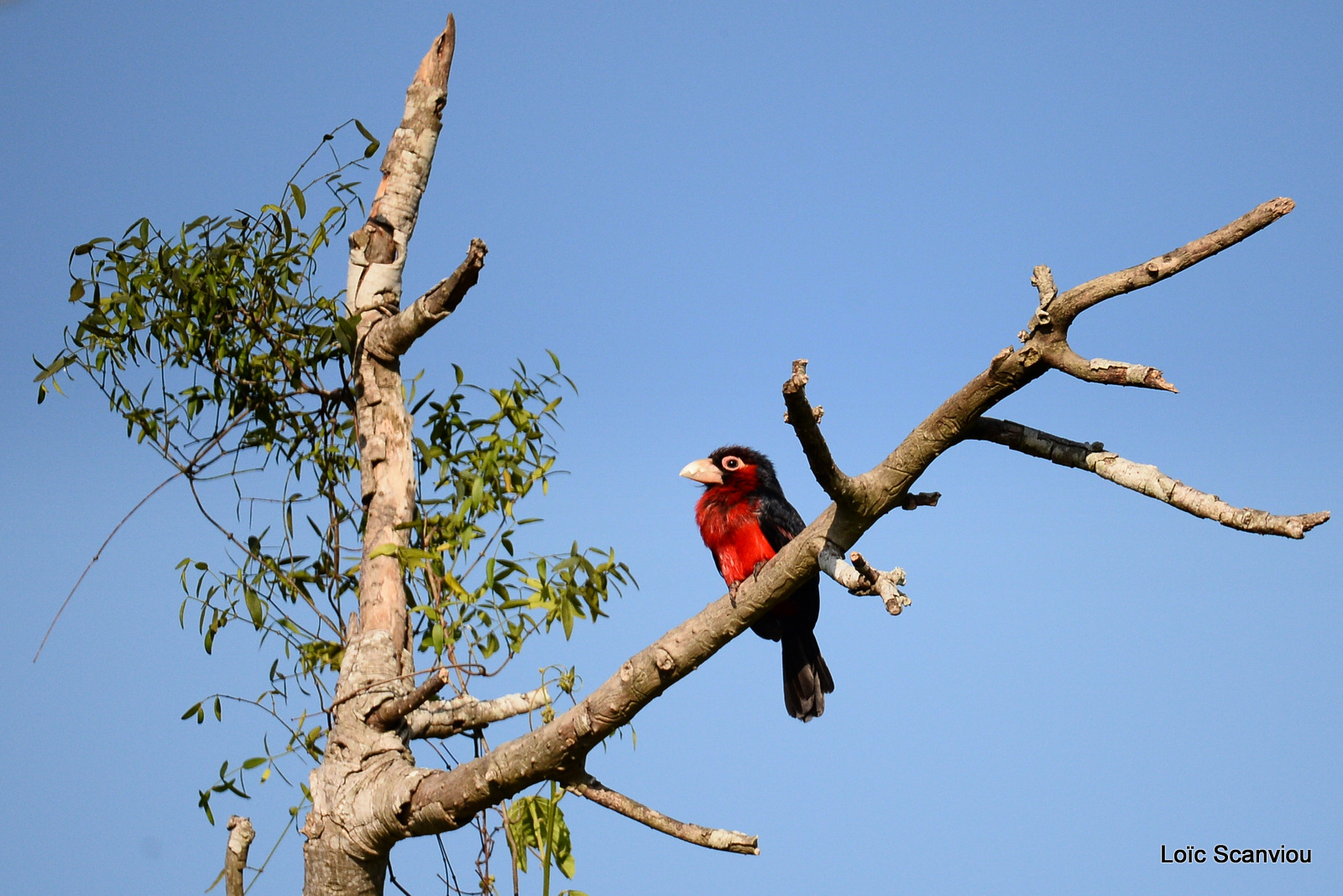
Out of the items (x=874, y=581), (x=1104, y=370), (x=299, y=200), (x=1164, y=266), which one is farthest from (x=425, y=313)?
(x=1164, y=266)

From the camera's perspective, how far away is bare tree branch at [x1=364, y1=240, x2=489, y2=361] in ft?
12.3

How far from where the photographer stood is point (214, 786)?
13.1ft

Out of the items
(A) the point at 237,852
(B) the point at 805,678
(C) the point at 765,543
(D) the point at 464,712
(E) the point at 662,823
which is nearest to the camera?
(E) the point at 662,823

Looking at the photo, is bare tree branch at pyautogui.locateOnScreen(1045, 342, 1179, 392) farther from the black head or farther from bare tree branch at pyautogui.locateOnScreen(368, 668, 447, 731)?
the black head

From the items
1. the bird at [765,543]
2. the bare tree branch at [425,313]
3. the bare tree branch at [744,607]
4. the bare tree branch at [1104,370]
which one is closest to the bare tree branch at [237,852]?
the bare tree branch at [744,607]

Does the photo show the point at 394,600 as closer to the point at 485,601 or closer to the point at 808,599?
the point at 485,601

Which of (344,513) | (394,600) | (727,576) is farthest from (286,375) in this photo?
(727,576)

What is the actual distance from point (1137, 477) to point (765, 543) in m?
2.32

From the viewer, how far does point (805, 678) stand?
477cm

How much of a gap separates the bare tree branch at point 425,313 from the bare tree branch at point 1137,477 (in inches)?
75.0

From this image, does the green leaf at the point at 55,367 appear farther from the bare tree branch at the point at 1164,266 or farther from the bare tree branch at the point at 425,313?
the bare tree branch at the point at 1164,266

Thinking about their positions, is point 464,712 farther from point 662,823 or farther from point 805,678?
point 805,678

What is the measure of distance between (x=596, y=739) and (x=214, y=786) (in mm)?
1822

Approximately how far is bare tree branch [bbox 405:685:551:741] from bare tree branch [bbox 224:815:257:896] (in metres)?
0.63
